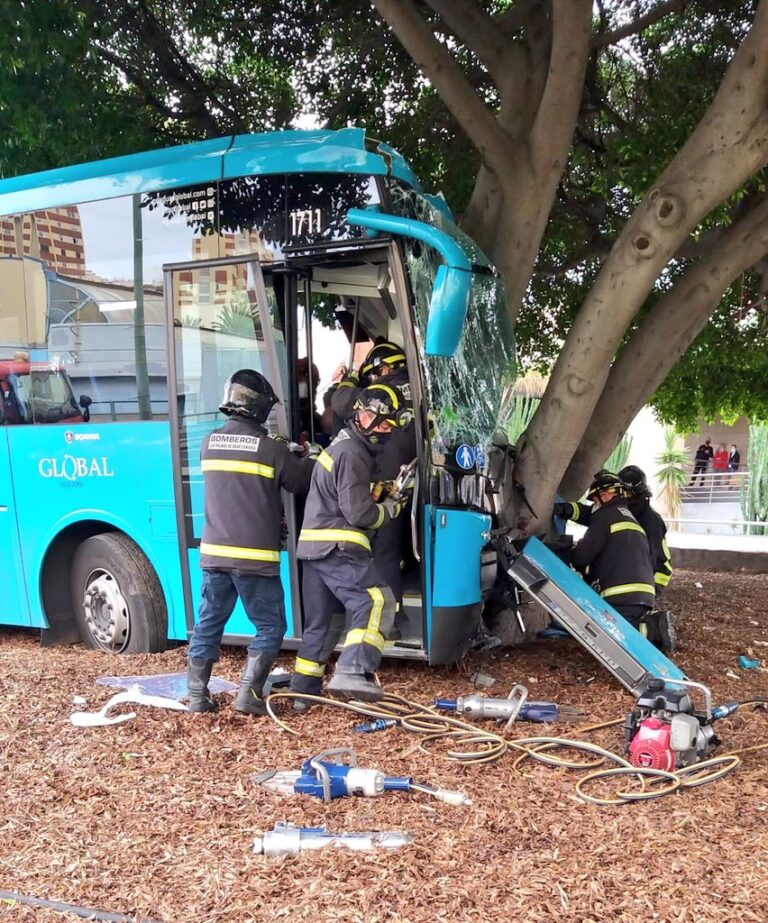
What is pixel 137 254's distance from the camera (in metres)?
6.55

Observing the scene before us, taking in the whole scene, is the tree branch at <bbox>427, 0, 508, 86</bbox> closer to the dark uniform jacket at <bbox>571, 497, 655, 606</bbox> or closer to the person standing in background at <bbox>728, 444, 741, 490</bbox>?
the dark uniform jacket at <bbox>571, 497, 655, 606</bbox>

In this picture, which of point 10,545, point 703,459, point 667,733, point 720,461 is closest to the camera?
point 667,733

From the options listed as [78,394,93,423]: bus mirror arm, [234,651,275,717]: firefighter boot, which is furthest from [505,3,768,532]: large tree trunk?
[78,394,93,423]: bus mirror arm

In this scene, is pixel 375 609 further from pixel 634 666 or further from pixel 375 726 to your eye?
pixel 634 666

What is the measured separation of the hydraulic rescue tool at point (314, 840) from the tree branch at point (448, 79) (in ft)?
15.5

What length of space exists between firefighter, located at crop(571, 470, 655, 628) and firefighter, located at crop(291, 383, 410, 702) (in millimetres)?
1935

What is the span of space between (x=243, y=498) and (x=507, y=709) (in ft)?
6.17

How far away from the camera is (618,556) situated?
265 inches

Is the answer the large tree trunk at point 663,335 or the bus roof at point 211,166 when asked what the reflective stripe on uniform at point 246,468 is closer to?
the bus roof at point 211,166

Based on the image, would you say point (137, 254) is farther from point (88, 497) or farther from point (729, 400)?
point (729, 400)

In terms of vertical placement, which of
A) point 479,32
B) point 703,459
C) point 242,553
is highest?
point 479,32

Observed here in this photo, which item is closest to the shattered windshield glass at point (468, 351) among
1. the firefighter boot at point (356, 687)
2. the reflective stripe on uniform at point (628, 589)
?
the reflective stripe on uniform at point (628, 589)

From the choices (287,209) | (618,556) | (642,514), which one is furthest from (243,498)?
(642,514)

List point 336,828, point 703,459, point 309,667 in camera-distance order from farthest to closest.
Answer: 1. point 703,459
2. point 309,667
3. point 336,828
